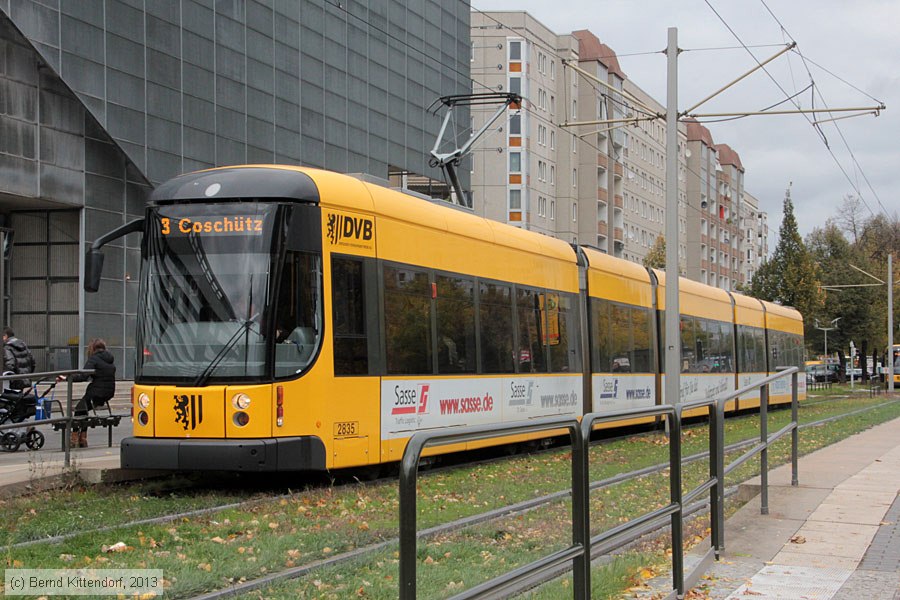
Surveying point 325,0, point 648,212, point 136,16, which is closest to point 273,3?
point 325,0

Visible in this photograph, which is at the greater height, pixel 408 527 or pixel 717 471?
pixel 408 527

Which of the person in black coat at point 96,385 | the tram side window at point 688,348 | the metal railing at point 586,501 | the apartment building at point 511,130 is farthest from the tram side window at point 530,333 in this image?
the apartment building at point 511,130

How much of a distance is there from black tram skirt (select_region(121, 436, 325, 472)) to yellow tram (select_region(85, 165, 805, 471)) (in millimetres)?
13

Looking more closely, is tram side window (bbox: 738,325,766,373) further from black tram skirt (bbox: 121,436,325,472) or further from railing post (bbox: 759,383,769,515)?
black tram skirt (bbox: 121,436,325,472)

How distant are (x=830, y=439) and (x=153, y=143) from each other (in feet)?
79.9

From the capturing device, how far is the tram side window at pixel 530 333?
1617 centimetres

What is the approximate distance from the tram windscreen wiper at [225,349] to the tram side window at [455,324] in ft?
10.2

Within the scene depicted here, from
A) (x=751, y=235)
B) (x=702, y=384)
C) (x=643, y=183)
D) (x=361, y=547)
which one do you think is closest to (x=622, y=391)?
(x=702, y=384)

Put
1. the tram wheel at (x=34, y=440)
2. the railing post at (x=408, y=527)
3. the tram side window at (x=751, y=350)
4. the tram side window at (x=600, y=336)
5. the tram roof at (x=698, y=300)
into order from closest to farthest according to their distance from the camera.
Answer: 1. the railing post at (x=408, y=527)
2. the tram wheel at (x=34, y=440)
3. the tram side window at (x=600, y=336)
4. the tram roof at (x=698, y=300)
5. the tram side window at (x=751, y=350)

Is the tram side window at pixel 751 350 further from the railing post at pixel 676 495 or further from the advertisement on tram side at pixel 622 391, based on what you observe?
the railing post at pixel 676 495

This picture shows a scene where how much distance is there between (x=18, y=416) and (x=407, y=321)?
6.82 meters

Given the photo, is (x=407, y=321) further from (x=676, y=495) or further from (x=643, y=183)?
(x=643, y=183)

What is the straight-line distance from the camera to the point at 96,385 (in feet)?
52.2

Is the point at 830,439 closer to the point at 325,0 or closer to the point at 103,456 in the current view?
the point at 103,456
